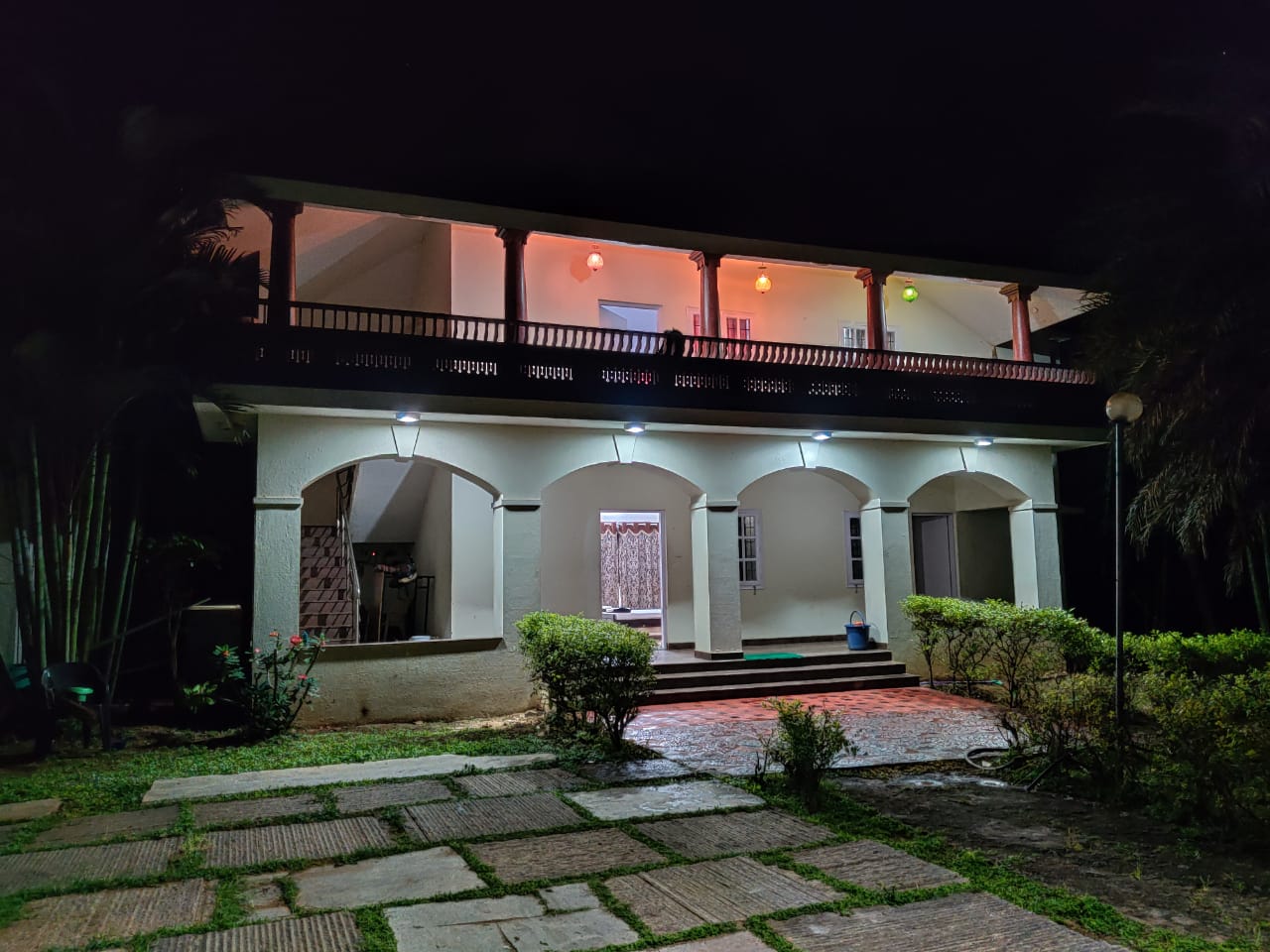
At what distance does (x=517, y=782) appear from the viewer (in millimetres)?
6371

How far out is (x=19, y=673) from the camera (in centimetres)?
853

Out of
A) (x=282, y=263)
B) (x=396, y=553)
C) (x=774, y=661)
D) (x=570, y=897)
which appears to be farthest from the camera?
(x=396, y=553)

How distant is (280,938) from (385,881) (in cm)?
74

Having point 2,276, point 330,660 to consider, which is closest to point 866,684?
point 330,660

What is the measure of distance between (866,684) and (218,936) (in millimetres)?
9961

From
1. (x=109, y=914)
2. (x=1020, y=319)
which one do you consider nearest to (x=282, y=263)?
(x=109, y=914)

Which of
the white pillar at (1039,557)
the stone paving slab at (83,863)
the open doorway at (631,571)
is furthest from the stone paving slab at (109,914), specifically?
the white pillar at (1039,557)

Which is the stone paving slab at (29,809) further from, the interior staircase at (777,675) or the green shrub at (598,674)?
the interior staircase at (777,675)

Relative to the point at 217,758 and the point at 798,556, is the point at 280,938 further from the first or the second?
the point at 798,556

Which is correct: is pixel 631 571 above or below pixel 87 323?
below

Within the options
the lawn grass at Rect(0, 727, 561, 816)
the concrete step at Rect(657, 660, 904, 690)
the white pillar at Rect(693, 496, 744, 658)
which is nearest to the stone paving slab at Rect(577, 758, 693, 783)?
the lawn grass at Rect(0, 727, 561, 816)

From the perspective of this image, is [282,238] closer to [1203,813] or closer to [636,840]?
[636,840]

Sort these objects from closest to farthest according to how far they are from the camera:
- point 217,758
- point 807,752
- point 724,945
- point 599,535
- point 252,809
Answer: point 724,945 → point 252,809 → point 807,752 → point 217,758 → point 599,535

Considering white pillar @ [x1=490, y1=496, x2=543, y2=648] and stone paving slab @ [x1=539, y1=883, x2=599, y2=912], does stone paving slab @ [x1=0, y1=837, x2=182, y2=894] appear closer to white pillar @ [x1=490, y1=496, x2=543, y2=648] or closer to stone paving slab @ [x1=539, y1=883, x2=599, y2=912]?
stone paving slab @ [x1=539, y1=883, x2=599, y2=912]
